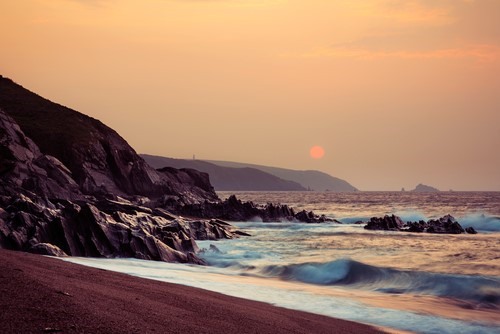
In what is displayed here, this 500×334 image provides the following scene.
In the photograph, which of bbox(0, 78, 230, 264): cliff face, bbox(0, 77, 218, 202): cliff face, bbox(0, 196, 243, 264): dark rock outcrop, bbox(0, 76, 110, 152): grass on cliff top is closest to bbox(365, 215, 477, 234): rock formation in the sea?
bbox(0, 78, 230, 264): cliff face

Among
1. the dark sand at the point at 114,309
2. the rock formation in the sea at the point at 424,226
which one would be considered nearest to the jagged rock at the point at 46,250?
the dark sand at the point at 114,309

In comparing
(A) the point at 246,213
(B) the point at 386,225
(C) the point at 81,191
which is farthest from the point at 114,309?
(A) the point at 246,213

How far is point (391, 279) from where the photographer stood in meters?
25.1

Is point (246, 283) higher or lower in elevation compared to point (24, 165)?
lower

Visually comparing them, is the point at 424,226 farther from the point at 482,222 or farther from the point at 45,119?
the point at 45,119

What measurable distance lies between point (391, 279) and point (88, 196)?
125 ft

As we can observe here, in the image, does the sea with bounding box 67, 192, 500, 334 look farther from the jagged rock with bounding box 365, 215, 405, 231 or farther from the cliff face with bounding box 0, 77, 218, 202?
the cliff face with bounding box 0, 77, 218, 202

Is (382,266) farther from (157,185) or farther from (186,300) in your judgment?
(157,185)

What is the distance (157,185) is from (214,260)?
2136 inches

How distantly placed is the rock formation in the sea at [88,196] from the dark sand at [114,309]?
34.1 ft

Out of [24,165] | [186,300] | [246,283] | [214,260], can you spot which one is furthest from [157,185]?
[186,300]

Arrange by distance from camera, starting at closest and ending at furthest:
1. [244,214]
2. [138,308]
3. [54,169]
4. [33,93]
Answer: [138,308] < [54,169] < [244,214] < [33,93]

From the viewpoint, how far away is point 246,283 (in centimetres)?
2166

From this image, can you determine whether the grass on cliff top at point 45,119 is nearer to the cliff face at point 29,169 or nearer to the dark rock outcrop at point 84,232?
the cliff face at point 29,169
